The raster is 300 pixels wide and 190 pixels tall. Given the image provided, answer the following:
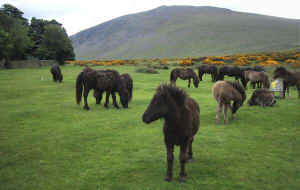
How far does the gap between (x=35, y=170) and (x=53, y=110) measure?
7548 millimetres

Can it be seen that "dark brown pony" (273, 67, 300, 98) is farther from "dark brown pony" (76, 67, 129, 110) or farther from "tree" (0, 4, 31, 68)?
"tree" (0, 4, 31, 68)

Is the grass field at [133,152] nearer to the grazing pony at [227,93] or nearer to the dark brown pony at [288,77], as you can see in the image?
the grazing pony at [227,93]

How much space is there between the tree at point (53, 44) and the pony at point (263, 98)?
177 feet

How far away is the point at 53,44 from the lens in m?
58.6

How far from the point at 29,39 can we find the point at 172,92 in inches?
2252

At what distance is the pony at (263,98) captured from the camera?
13.2m

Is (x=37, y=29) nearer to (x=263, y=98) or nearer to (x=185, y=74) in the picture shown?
(x=185, y=74)

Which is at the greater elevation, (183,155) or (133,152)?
(183,155)

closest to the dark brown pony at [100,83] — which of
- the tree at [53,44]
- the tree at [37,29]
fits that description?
the tree at [53,44]

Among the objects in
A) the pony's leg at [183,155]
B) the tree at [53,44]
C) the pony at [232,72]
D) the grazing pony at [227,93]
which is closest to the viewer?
the pony's leg at [183,155]

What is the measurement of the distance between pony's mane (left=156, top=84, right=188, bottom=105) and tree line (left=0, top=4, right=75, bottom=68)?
167 feet

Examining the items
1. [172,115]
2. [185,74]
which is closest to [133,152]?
[172,115]

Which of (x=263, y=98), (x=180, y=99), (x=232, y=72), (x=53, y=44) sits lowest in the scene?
(x=263, y=98)

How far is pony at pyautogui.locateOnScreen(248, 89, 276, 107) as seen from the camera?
43.3 ft
